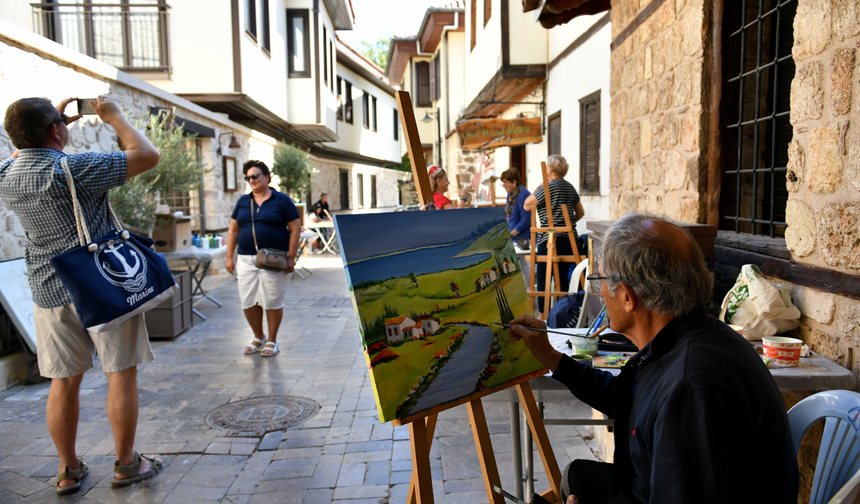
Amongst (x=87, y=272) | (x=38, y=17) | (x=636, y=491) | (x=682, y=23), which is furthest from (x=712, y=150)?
(x=38, y=17)

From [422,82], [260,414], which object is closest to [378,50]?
[422,82]

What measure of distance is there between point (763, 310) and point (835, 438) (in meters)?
0.92

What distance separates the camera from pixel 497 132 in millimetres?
10305

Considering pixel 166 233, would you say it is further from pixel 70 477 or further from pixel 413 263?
Result: pixel 413 263

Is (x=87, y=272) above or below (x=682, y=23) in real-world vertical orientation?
below

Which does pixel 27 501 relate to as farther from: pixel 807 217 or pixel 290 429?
pixel 807 217

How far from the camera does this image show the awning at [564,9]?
533cm

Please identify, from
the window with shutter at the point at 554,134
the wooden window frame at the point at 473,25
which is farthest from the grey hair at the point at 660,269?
the wooden window frame at the point at 473,25

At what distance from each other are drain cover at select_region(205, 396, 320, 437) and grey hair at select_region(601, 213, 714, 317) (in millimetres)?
2925

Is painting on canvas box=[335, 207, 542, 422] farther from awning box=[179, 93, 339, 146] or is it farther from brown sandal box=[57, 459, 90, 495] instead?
awning box=[179, 93, 339, 146]

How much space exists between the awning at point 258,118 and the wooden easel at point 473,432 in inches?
367

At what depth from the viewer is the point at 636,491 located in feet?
5.12

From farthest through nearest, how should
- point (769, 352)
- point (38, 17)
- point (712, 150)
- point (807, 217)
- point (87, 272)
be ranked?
point (38, 17)
point (712, 150)
point (87, 272)
point (807, 217)
point (769, 352)

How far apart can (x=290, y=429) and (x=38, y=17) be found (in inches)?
382
